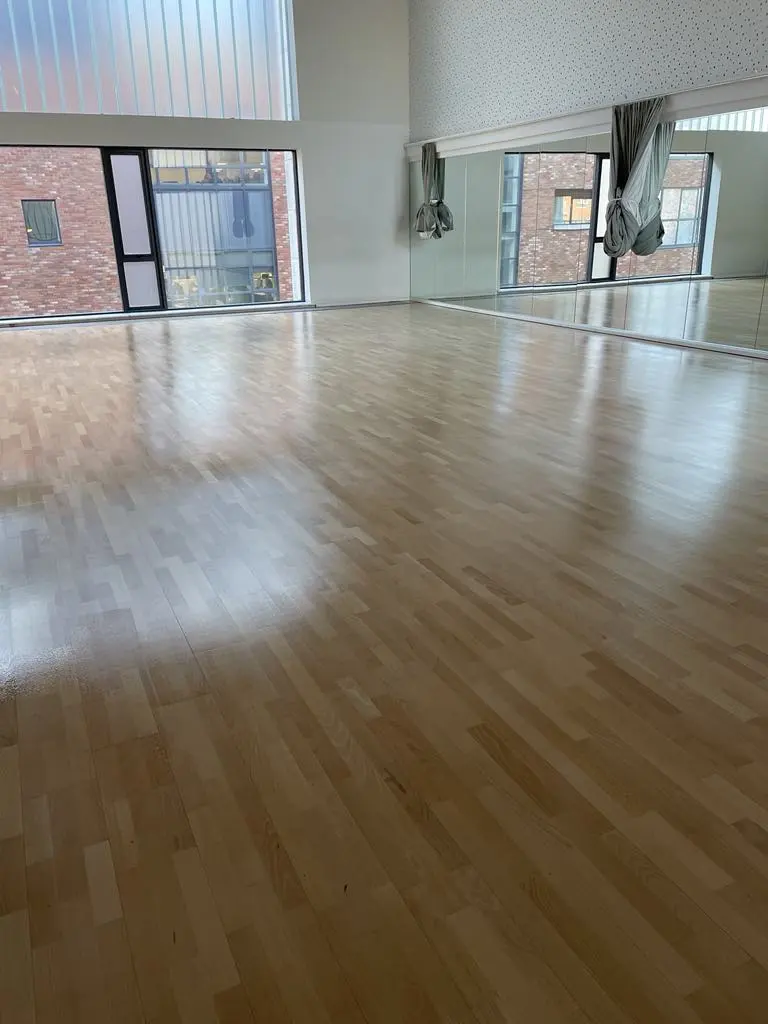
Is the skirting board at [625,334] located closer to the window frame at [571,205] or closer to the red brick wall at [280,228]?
the window frame at [571,205]

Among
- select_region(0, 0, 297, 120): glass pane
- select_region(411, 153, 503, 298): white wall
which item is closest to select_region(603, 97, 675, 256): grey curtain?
select_region(411, 153, 503, 298): white wall

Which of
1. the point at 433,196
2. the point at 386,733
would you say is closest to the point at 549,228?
the point at 433,196

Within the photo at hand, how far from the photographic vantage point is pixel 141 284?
37.7 ft

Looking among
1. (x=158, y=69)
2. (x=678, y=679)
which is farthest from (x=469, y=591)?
(x=158, y=69)

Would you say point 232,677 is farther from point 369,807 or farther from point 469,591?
point 469,591

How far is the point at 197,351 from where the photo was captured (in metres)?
8.71

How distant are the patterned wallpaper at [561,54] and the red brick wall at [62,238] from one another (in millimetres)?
7717

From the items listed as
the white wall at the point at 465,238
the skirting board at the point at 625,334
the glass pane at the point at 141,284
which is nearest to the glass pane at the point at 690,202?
the skirting board at the point at 625,334

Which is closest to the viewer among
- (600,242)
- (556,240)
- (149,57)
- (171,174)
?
(600,242)

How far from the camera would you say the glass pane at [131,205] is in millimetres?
10875

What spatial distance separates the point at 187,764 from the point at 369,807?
20.4 inches

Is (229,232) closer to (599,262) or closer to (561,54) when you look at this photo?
(561,54)

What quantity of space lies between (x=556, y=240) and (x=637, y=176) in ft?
5.38

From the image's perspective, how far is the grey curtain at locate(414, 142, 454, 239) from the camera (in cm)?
1171
